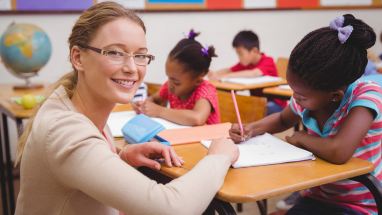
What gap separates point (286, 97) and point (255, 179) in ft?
6.22

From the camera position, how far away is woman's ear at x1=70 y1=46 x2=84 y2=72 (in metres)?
1.05

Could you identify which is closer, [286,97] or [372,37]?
[372,37]

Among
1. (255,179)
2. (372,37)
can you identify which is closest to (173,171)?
(255,179)

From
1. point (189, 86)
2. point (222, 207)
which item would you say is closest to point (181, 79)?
point (189, 86)

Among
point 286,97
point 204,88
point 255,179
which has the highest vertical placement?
point 255,179

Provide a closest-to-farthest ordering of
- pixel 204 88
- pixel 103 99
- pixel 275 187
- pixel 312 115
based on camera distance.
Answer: pixel 275 187 → pixel 103 99 → pixel 312 115 → pixel 204 88

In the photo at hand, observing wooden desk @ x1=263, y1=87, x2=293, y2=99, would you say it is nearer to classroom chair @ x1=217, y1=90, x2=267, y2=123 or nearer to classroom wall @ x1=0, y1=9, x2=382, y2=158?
classroom chair @ x1=217, y1=90, x2=267, y2=123

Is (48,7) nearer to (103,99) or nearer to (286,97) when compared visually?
(286,97)

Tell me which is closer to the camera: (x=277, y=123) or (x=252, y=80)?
(x=277, y=123)

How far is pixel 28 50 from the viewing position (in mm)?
2467

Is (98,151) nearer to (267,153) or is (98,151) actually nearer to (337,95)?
(267,153)

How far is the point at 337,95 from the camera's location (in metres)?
1.28

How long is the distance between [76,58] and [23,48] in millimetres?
1564

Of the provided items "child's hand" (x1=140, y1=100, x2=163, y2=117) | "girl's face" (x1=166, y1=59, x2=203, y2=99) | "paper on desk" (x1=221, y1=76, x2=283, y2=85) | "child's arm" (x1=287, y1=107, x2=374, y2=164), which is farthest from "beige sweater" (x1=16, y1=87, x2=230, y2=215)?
"paper on desk" (x1=221, y1=76, x2=283, y2=85)
